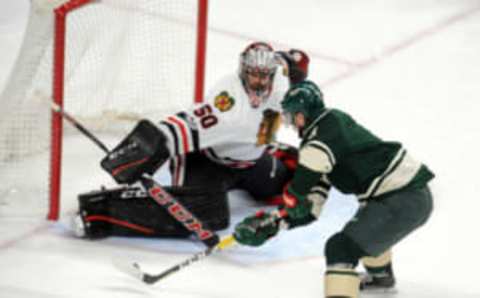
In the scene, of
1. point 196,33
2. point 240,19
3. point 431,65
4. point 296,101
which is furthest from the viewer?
point 240,19

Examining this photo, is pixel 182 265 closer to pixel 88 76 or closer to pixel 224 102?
pixel 224 102

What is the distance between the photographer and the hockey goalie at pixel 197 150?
3.72m

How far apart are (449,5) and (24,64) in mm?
3010

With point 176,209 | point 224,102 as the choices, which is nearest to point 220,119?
point 224,102

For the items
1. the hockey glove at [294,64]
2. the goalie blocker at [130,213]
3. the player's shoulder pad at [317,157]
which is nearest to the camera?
the player's shoulder pad at [317,157]

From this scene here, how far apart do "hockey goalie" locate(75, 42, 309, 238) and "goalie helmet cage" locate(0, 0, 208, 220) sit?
250mm

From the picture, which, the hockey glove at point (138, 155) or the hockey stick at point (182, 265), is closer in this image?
the hockey stick at point (182, 265)

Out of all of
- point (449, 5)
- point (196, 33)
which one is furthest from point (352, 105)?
point (449, 5)

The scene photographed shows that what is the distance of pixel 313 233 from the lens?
12.9ft

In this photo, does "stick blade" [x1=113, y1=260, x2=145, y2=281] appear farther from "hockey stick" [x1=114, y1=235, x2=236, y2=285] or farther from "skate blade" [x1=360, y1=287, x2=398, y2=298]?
"skate blade" [x1=360, y1=287, x2=398, y2=298]

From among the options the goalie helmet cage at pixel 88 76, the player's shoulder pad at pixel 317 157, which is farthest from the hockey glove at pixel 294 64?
the player's shoulder pad at pixel 317 157

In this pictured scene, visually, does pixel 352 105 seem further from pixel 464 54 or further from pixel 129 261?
pixel 129 261

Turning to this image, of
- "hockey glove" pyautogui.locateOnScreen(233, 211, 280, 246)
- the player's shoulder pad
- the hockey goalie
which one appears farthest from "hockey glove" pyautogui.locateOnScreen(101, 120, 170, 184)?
the player's shoulder pad

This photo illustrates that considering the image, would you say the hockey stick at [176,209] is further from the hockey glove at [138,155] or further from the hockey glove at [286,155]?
the hockey glove at [286,155]
